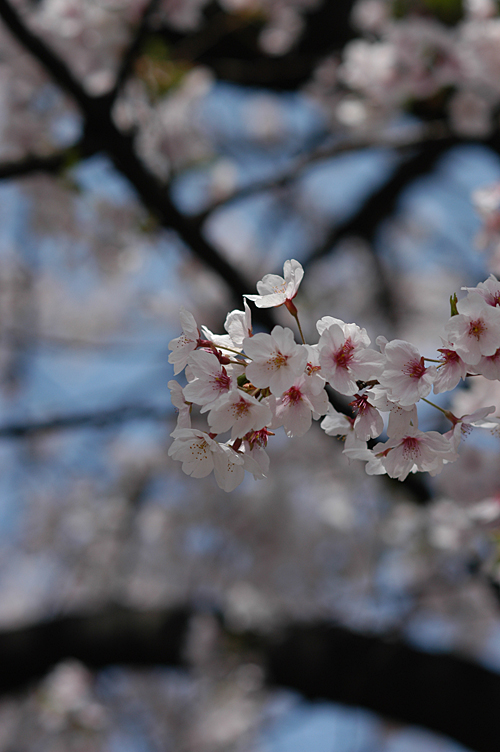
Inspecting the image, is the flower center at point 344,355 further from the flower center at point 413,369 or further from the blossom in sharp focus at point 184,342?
the blossom in sharp focus at point 184,342

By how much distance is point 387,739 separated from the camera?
195 inches

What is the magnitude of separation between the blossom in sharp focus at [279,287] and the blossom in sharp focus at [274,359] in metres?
0.09

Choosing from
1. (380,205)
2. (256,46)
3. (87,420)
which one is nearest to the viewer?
(87,420)

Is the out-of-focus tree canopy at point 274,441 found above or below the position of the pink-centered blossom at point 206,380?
below

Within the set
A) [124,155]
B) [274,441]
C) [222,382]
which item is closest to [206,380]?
[222,382]

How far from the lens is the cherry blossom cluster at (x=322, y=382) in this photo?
681 mm

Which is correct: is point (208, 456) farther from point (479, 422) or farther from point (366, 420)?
point (479, 422)

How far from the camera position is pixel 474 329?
684 millimetres

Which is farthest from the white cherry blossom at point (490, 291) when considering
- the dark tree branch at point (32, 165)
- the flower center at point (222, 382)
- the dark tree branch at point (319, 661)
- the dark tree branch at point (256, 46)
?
the dark tree branch at point (256, 46)

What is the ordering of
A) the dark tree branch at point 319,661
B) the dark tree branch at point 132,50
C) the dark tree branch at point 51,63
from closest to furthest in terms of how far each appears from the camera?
the dark tree branch at point 51,63 < the dark tree branch at point 132,50 < the dark tree branch at point 319,661

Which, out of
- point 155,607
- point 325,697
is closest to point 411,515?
point 325,697

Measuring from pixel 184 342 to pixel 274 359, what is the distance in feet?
0.51

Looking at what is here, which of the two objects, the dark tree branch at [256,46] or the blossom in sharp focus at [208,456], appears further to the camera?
the dark tree branch at [256,46]

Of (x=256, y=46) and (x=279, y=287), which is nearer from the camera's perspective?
(x=279, y=287)
